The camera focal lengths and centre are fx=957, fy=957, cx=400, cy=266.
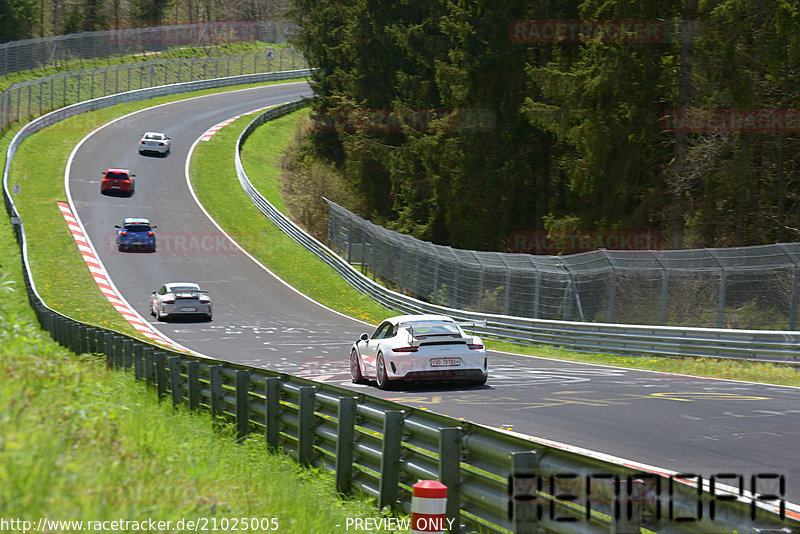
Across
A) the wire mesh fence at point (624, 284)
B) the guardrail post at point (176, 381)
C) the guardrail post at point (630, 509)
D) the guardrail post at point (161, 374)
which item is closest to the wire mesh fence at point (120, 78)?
the wire mesh fence at point (624, 284)

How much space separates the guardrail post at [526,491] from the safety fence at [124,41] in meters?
69.2

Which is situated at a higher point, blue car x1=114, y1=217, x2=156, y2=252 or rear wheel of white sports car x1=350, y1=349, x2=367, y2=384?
rear wheel of white sports car x1=350, y1=349, x2=367, y2=384

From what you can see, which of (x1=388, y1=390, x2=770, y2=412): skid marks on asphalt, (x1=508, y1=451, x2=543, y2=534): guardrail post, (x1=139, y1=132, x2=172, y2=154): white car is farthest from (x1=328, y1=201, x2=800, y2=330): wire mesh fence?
(x1=139, y1=132, x2=172, y2=154): white car

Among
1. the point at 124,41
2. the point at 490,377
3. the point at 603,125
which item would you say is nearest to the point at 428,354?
the point at 490,377

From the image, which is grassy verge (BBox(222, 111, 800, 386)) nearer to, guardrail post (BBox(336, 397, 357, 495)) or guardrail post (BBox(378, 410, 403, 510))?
guardrail post (BBox(336, 397, 357, 495))

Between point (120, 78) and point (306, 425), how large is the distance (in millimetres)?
88165

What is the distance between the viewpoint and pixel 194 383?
1395cm

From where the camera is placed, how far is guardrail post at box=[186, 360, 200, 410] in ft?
45.6

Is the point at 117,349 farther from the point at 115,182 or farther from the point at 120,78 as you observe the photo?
the point at 120,78

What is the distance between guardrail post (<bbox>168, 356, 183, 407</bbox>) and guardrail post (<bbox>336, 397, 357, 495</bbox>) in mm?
6047

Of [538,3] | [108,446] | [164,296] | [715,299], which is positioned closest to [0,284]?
[108,446]

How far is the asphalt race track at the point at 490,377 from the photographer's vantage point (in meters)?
11.2

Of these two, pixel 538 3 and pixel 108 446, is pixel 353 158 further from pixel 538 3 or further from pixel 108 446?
pixel 108 446

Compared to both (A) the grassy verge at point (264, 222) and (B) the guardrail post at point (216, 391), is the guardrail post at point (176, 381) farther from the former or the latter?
(A) the grassy verge at point (264, 222)
